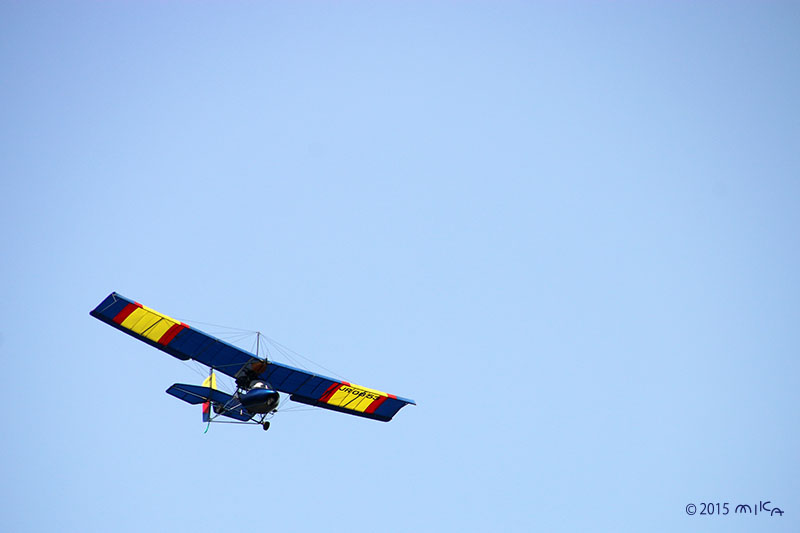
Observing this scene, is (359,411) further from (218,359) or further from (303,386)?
(218,359)

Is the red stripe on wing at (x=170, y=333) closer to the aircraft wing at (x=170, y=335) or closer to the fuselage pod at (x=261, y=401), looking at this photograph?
the aircraft wing at (x=170, y=335)

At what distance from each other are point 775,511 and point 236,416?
26.6 m

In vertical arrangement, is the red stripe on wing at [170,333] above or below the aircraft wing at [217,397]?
above

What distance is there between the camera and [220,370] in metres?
37.1

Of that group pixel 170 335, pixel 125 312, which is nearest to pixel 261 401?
pixel 170 335

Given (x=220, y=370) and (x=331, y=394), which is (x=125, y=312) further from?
(x=331, y=394)

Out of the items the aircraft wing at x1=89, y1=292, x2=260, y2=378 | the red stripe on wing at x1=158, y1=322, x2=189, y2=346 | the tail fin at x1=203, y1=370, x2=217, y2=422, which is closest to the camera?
the aircraft wing at x1=89, y1=292, x2=260, y2=378

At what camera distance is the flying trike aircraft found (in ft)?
113

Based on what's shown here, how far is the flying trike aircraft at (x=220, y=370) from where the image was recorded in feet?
113

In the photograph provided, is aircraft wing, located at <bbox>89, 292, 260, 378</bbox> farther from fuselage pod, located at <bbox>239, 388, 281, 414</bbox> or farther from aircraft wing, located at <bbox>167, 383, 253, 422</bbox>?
fuselage pod, located at <bbox>239, 388, 281, 414</bbox>

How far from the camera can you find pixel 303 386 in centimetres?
3994

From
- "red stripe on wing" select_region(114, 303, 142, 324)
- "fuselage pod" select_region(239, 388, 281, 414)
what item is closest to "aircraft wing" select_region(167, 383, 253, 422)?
"fuselage pod" select_region(239, 388, 281, 414)

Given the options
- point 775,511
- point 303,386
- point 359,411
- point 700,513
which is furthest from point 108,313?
point 775,511

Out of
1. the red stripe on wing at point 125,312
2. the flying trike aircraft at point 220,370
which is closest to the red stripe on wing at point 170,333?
the flying trike aircraft at point 220,370
